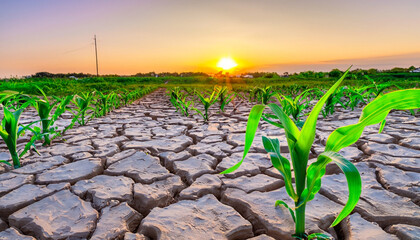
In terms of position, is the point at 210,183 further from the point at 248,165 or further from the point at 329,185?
the point at 329,185

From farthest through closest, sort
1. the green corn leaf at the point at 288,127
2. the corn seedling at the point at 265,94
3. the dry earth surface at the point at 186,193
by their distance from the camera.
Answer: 1. the corn seedling at the point at 265,94
2. the dry earth surface at the point at 186,193
3. the green corn leaf at the point at 288,127

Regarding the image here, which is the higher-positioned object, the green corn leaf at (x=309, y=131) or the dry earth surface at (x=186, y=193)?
the green corn leaf at (x=309, y=131)

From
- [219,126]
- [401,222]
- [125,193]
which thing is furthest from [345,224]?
[219,126]

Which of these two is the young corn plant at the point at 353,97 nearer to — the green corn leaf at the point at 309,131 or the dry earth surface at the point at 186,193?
the dry earth surface at the point at 186,193

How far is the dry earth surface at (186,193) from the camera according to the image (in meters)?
0.99

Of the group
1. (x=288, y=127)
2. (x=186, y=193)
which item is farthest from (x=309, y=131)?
(x=186, y=193)

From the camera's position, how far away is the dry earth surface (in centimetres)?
99

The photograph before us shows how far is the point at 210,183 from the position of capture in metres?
1.37

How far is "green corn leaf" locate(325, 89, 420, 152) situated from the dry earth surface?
40 cm

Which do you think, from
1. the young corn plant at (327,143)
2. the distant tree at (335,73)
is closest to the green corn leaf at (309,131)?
the young corn plant at (327,143)

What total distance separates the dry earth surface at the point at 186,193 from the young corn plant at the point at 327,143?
0.81ft

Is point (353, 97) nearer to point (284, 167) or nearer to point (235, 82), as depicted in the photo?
point (284, 167)

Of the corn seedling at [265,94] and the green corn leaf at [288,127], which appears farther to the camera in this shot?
the corn seedling at [265,94]

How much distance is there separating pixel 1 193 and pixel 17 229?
0.36 m
